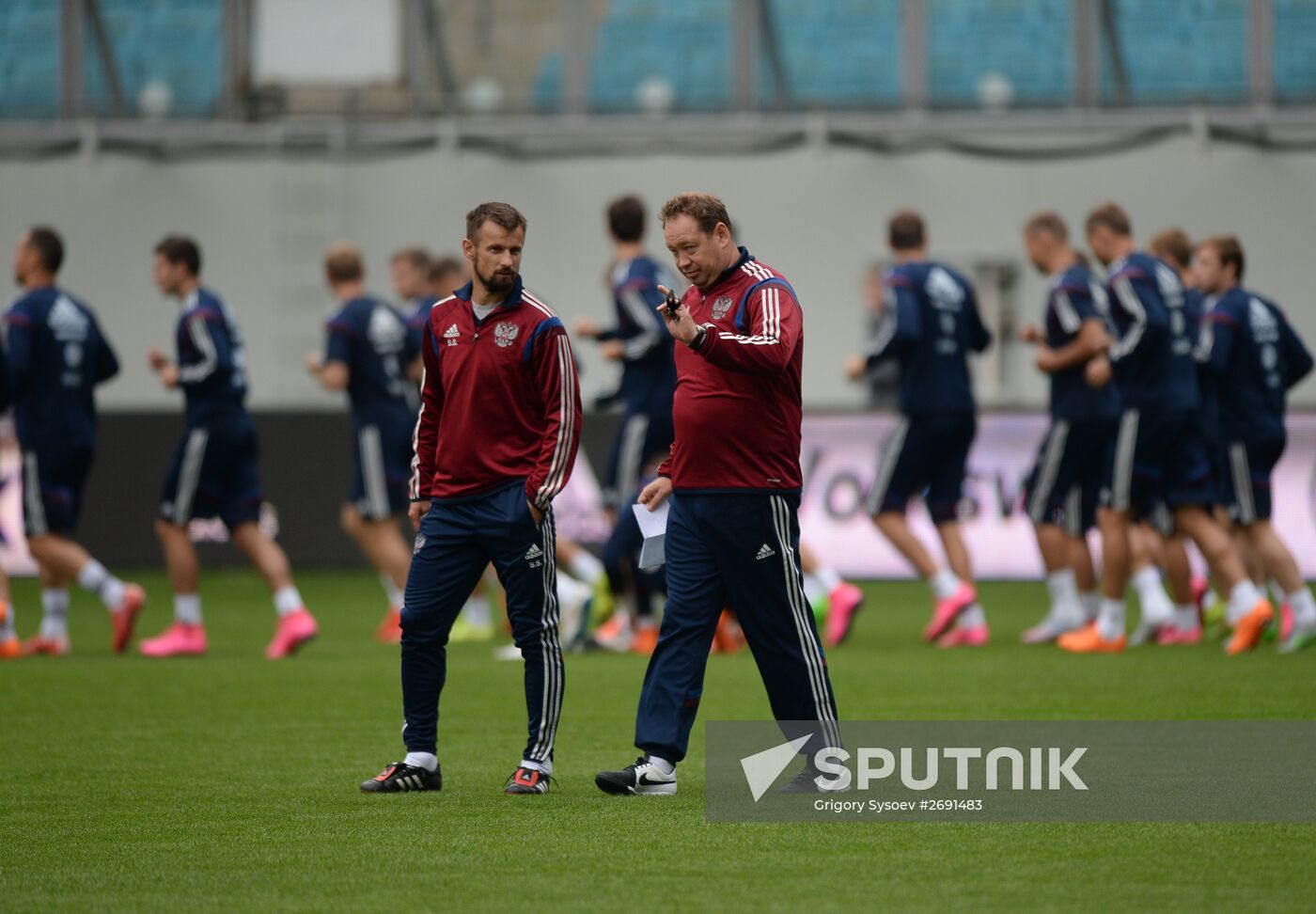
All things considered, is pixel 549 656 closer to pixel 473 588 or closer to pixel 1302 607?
pixel 473 588

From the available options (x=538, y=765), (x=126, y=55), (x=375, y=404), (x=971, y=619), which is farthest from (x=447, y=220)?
(x=538, y=765)

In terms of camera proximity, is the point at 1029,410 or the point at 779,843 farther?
the point at 1029,410

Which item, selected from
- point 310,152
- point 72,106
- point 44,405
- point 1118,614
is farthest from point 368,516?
point 72,106

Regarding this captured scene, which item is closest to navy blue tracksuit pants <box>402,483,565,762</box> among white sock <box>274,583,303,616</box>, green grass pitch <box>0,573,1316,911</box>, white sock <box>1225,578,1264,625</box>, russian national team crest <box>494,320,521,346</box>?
green grass pitch <box>0,573,1316,911</box>

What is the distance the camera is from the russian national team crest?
6.17 m

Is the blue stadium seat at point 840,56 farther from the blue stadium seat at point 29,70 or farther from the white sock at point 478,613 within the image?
the white sock at point 478,613

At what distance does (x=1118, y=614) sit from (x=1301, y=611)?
975mm

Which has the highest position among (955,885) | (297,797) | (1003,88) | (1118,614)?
(1003,88)

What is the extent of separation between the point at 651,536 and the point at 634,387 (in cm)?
478

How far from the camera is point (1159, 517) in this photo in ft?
38.8

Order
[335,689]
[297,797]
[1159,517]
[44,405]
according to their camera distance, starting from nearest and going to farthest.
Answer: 1. [297,797]
2. [335,689]
3. [44,405]
4. [1159,517]

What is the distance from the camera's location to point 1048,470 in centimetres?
1134

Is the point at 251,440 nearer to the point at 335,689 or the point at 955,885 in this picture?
the point at 335,689

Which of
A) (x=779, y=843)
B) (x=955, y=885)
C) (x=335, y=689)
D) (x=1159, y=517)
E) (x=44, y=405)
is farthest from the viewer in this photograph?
(x=1159, y=517)
